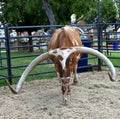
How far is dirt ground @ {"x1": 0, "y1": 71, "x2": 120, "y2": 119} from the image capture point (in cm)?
526

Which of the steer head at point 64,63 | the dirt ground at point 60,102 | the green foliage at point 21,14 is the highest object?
the green foliage at point 21,14

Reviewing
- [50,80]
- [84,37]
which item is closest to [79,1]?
[84,37]

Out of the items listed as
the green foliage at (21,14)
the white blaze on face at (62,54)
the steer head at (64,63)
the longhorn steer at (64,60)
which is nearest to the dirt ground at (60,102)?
the longhorn steer at (64,60)

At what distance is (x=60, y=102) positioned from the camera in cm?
594

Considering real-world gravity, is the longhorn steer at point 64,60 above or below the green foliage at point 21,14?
below

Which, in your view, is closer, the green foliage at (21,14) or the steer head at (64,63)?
the steer head at (64,63)

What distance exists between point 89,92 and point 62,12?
13.2 m

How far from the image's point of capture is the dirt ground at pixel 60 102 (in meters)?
5.26

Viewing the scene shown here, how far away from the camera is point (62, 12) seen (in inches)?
765

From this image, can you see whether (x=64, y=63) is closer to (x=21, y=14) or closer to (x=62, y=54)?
(x=62, y=54)

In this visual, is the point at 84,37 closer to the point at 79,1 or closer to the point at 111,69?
the point at 111,69

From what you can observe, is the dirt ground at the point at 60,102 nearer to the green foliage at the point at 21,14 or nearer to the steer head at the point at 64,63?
the steer head at the point at 64,63

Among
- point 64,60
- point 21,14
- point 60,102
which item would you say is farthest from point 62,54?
point 21,14

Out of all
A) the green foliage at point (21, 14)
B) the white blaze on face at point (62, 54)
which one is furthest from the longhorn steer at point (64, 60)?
the green foliage at point (21, 14)
